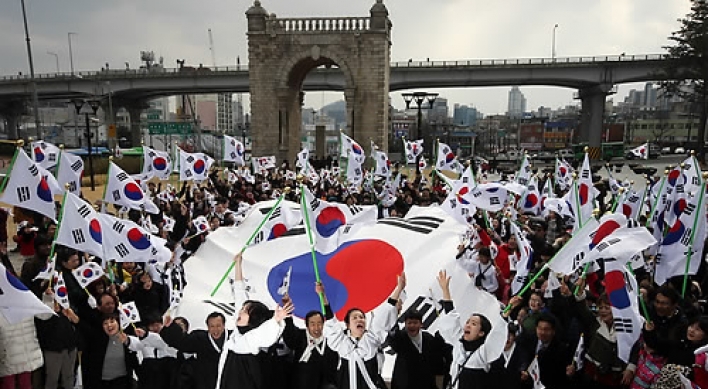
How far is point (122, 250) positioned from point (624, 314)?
17.8 feet

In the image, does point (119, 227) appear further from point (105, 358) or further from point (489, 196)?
point (489, 196)

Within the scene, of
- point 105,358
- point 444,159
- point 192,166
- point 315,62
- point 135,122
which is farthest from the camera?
point 135,122

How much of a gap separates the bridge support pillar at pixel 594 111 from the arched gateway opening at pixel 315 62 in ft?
93.1

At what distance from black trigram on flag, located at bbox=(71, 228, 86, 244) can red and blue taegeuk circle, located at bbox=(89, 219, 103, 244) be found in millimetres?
99

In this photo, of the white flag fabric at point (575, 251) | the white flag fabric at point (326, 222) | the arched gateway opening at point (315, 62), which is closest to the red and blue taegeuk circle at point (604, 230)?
the white flag fabric at point (575, 251)

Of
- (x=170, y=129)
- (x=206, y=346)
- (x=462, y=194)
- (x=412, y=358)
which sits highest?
(x=170, y=129)

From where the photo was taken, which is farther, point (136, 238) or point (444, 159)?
point (444, 159)

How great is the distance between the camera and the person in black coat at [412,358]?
4582 millimetres

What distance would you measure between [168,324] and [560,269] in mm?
3827

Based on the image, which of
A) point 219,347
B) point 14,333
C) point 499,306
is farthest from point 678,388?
point 14,333

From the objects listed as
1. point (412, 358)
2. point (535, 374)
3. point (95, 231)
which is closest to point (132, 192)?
point (95, 231)

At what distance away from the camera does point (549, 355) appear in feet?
16.0

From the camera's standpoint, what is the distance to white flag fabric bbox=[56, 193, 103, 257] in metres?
5.81

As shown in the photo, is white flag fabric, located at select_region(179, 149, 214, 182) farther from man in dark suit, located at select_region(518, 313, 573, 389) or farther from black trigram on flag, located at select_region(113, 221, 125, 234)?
man in dark suit, located at select_region(518, 313, 573, 389)
